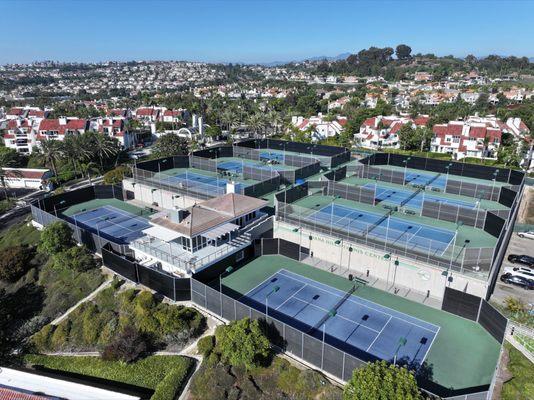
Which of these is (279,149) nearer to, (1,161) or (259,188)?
(259,188)

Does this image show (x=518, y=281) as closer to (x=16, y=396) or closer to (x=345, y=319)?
(x=345, y=319)

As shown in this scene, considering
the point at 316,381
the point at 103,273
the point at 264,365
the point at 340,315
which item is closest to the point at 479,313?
the point at 340,315

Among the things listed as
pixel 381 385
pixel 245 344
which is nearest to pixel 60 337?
pixel 245 344

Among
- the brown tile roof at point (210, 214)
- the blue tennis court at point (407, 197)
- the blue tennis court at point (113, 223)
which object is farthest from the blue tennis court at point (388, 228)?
the blue tennis court at point (113, 223)

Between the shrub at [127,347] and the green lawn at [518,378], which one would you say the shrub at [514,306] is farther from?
the shrub at [127,347]

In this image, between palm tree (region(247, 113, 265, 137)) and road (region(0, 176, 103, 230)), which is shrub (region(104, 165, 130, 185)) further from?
palm tree (region(247, 113, 265, 137))

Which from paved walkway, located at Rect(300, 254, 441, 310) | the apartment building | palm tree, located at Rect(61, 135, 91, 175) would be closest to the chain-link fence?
paved walkway, located at Rect(300, 254, 441, 310)
